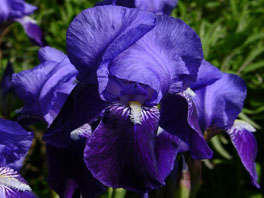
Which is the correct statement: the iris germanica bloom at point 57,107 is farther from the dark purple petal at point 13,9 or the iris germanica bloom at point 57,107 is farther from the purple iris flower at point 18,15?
the dark purple petal at point 13,9

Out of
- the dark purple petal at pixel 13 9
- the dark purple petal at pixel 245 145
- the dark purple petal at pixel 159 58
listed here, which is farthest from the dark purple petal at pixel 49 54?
the dark purple petal at pixel 13 9

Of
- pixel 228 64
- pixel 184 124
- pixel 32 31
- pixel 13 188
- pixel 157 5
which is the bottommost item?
pixel 32 31

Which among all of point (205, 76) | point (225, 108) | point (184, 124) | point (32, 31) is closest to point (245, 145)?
point (225, 108)

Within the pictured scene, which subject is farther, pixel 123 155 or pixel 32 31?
pixel 32 31

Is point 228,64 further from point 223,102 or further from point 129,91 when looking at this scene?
point 129,91

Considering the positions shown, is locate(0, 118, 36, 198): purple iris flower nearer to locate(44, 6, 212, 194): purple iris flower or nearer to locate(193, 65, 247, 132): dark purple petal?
locate(44, 6, 212, 194): purple iris flower

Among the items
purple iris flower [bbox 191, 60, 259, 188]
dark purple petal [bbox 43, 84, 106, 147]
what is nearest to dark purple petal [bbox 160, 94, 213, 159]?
dark purple petal [bbox 43, 84, 106, 147]

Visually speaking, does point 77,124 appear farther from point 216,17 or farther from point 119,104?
point 216,17
